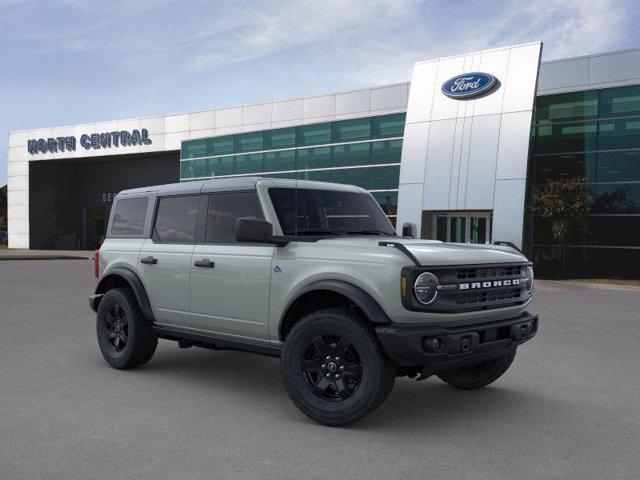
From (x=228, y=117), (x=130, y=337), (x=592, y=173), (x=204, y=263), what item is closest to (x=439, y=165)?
(x=592, y=173)

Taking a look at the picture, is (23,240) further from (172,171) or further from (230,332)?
(230,332)

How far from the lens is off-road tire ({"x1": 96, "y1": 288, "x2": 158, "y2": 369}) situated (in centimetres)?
647

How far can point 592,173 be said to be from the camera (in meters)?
24.3

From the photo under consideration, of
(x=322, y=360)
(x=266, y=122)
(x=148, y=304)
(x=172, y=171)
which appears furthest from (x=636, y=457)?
(x=172, y=171)

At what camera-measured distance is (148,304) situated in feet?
21.0

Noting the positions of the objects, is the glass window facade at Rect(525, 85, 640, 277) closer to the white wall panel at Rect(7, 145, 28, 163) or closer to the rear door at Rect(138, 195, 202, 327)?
the rear door at Rect(138, 195, 202, 327)

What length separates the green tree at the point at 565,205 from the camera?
78.3 ft

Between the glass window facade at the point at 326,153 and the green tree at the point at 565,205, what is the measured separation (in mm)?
6824

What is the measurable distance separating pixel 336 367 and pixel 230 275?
4.52 ft

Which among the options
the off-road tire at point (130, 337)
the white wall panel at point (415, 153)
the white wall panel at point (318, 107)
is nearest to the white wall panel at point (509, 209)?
the white wall panel at point (415, 153)

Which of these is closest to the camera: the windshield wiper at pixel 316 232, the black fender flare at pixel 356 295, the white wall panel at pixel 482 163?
the black fender flare at pixel 356 295

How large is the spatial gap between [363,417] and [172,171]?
131 feet

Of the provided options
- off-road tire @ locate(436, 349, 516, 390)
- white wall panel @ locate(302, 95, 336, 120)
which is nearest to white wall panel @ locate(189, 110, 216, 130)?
white wall panel @ locate(302, 95, 336, 120)

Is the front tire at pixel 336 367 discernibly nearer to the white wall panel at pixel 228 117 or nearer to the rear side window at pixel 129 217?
the rear side window at pixel 129 217
